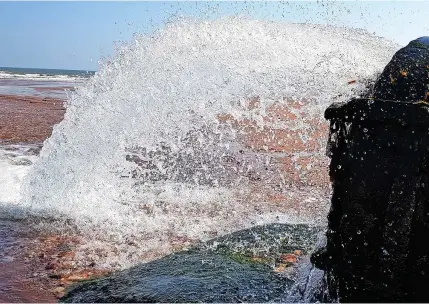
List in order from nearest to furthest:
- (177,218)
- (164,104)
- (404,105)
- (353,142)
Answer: (404,105)
(353,142)
(177,218)
(164,104)

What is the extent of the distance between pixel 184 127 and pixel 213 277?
17.3ft

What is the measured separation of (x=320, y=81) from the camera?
28.1 feet

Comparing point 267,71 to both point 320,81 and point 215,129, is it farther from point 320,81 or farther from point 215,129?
point 215,129

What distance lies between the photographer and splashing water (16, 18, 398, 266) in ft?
20.9

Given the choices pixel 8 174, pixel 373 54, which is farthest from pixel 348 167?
pixel 8 174

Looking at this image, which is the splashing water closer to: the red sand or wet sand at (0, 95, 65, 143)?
the red sand

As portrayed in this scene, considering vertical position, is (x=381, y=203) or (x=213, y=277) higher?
(x=381, y=203)

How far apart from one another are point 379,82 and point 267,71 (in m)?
5.75

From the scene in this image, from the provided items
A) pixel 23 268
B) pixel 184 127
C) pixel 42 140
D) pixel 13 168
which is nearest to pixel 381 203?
pixel 23 268

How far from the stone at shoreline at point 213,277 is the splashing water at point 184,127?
2.35 ft

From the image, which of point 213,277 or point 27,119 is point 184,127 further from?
point 27,119

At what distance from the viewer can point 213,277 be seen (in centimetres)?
414

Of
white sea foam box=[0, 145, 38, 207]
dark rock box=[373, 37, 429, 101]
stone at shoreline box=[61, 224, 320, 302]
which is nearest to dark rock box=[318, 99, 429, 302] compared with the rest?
dark rock box=[373, 37, 429, 101]

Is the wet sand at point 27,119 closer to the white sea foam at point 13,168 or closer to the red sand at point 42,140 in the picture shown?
the red sand at point 42,140
